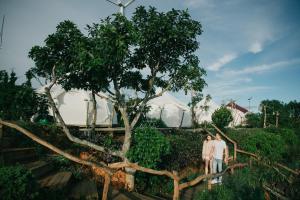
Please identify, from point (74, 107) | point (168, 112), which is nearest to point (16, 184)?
point (74, 107)

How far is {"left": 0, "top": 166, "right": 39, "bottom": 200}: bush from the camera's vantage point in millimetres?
4348

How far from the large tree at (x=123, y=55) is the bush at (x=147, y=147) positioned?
0.37 metres

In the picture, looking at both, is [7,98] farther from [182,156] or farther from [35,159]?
[182,156]

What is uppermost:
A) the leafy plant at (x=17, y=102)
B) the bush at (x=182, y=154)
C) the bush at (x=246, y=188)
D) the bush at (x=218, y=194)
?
the leafy plant at (x=17, y=102)

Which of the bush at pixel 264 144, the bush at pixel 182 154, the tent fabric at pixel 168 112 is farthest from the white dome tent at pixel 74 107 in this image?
the bush at pixel 264 144

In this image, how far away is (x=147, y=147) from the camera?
30.5ft

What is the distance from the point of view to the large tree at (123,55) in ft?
24.7

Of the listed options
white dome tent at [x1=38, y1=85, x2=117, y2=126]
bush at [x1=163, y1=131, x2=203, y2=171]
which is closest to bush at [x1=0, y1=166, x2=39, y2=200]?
bush at [x1=163, y1=131, x2=203, y2=171]

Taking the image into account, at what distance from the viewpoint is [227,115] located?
22.6 meters

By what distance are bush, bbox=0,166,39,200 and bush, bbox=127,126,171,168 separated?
4.68 m

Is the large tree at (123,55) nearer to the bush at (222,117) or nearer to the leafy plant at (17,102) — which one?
the leafy plant at (17,102)

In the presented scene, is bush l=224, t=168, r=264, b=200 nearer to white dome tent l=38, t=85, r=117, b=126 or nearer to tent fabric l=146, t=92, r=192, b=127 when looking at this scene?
white dome tent l=38, t=85, r=117, b=126

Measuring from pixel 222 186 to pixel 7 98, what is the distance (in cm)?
A: 836

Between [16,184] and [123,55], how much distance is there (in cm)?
440
